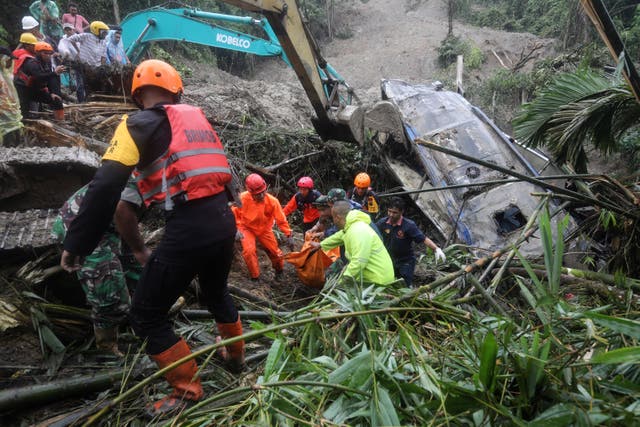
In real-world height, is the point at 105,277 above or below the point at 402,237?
above

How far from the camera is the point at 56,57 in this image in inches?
305

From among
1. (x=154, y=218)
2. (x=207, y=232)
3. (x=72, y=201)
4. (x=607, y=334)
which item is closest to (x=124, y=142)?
(x=207, y=232)

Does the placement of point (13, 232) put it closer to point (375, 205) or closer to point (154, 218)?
point (154, 218)

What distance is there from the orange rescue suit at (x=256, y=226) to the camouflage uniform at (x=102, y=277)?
221 centimetres

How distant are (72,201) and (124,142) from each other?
2.82 ft

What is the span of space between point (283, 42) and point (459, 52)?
17.4 m

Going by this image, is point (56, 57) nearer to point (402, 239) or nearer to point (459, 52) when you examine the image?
point (402, 239)

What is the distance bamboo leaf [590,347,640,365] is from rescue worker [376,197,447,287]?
343cm

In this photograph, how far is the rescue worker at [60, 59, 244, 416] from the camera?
206 centimetres

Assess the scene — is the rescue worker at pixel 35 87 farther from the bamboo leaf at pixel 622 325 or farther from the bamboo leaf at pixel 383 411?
the bamboo leaf at pixel 622 325

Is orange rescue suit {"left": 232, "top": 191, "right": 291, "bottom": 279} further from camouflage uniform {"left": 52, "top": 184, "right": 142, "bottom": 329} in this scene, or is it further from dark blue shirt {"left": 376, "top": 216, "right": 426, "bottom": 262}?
camouflage uniform {"left": 52, "top": 184, "right": 142, "bottom": 329}

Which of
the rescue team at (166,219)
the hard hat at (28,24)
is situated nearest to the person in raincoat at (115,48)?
the hard hat at (28,24)

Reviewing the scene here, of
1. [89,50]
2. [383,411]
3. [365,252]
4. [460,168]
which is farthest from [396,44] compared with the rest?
[383,411]

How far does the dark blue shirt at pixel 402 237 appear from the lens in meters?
4.70
